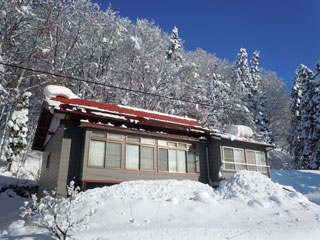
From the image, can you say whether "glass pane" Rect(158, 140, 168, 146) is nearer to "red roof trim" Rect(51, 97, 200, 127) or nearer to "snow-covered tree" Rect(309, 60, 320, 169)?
"red roof trim" Rect(51, 97, 200, 127)

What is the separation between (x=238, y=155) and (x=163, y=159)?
5308mm

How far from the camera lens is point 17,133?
922 inches

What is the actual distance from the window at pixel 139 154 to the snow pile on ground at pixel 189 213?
131 centimetres

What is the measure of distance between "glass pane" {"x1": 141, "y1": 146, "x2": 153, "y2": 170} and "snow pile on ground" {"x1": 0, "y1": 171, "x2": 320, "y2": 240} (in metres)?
1.37

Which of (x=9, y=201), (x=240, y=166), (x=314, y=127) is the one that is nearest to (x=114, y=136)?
(x=240, y=166)

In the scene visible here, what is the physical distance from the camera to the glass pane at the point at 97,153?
11.3 metres

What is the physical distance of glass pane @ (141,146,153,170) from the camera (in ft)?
41.7

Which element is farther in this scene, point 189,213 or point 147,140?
point 147,140

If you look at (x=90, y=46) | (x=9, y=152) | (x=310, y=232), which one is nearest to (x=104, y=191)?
(x=310, y=232)

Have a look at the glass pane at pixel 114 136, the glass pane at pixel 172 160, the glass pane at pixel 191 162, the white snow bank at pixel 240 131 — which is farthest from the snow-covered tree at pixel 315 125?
the glass pane at pixel 114 136

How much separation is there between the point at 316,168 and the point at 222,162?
64.6 ft

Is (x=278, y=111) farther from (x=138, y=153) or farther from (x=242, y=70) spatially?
(x=138, y=153)

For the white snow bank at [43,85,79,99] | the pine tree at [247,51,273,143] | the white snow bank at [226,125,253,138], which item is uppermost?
the pine tree at [247,51,273,143]

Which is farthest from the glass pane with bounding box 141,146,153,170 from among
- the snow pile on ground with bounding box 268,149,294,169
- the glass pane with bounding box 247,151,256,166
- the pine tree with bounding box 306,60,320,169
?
the snow pile on ground with bounding box 268,149,294,169
